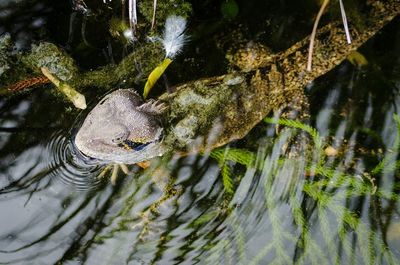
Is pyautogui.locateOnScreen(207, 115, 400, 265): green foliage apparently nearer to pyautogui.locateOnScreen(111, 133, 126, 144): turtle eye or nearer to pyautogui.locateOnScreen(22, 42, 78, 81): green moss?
pyautogui.locateOnScreen(111, 133, 126, 144): turtle eye

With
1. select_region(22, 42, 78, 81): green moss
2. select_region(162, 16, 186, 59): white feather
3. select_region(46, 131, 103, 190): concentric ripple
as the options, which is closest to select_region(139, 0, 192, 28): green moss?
select_region(162, 16, 186, 59): white feather

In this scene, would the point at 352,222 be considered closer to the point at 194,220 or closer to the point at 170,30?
the point at 194,220

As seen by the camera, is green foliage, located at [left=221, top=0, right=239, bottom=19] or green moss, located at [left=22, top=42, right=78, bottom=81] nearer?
green moss, located at [left=22, top=42, right=78, bottom=81]

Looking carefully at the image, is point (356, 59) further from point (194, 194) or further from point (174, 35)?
point (194, 194)

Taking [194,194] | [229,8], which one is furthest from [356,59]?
[194,194]

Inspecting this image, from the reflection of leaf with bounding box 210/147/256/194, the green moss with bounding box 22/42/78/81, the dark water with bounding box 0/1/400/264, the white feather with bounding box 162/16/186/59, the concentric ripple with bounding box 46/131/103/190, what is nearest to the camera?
the dark water with bounding box 0/1/400/264

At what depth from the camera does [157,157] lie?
→ 106 inches

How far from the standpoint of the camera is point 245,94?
2.89m

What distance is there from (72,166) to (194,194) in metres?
0.77

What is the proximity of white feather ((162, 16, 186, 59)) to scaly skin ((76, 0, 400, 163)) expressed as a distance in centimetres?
29

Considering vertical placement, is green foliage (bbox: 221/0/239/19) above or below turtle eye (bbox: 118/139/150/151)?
above

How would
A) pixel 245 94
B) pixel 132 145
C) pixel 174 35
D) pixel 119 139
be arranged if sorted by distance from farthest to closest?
pixel 174 35 < pixel 245 94 < pixel 132 145 < pixel 119 139

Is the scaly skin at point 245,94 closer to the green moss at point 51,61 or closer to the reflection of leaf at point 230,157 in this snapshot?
the reflection of leaf at point 230,157

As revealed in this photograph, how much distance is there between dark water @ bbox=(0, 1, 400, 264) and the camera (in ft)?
7.94
